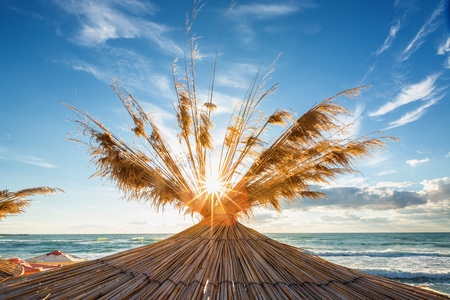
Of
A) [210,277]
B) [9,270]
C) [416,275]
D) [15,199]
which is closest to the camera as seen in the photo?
[210,277]

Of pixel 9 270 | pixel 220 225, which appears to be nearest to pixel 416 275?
pixel 220 225

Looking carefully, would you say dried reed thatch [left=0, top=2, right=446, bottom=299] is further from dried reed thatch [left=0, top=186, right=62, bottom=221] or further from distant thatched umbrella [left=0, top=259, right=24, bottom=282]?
dried reed thatch [left=0, top=186, right=62, bottom=221]

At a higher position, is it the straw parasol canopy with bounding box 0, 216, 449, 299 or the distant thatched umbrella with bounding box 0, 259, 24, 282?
the straw parasol canopy with bounding box 0, 216, 449, 299

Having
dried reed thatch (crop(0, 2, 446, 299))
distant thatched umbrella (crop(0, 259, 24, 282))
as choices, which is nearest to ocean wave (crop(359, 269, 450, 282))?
dried reed thatch (crop(0, 2, 446, 299))

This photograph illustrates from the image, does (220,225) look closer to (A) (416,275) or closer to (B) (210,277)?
(B) (210,277)

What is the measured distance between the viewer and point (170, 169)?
290 cm

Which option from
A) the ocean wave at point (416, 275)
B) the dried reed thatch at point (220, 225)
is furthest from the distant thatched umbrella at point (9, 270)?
the ocean wave at point (416, 275)

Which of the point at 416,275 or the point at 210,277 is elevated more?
the point at 210,277

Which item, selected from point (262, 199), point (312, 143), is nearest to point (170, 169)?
point (262, 199)

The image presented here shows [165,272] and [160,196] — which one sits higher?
[160,196]

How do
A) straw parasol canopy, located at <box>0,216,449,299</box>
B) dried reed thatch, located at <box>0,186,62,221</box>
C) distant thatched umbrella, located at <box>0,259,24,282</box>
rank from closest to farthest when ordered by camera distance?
straw parasol canopy, located at <box>0,216,449,299</box>, distant thatched umbrella, located at <box>0,259,24,282</box>, dried reed thatch, located at <box>0,186,62,221</box>

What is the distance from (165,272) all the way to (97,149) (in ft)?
5.32

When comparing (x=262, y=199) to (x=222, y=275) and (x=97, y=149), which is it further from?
(x=97, y=149)

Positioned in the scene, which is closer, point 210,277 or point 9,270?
point 210,277
